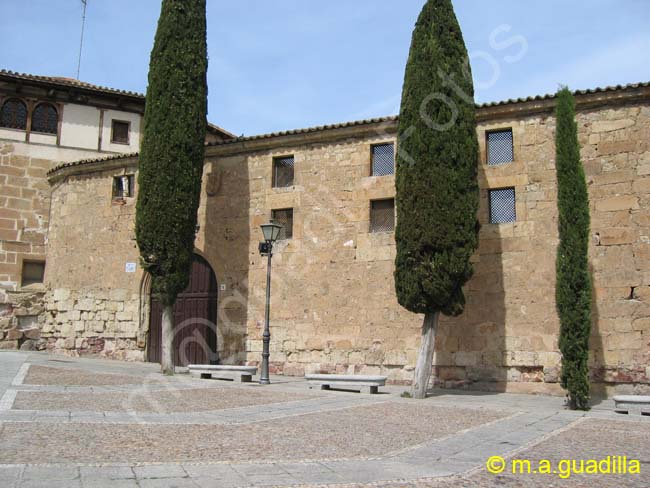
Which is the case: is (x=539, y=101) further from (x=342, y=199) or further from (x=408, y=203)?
(x=342, y=199)

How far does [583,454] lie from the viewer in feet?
18.7

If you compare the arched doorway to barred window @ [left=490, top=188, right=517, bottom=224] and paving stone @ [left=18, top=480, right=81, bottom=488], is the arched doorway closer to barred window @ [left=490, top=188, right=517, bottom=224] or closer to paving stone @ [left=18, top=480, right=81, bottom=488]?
barred window @ [left=490, top=188, right=517, bottom=224]

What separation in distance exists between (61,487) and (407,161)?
817cm

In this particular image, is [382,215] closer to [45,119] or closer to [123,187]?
[123,187]

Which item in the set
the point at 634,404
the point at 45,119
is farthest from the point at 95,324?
the point at 634,404

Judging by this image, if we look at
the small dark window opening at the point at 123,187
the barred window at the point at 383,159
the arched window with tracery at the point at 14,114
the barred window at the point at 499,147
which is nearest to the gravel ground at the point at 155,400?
the barred window at the point at 383,159

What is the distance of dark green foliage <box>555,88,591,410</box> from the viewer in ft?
30.2

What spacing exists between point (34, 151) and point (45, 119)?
1.04 m

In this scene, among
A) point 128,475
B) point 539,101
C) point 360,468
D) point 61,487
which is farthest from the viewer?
point 539,101

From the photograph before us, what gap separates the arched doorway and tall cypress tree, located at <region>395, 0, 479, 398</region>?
5.87 metres

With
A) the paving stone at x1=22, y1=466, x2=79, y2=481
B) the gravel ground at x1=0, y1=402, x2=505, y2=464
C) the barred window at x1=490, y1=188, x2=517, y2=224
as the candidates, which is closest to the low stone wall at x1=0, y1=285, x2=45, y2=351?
the gravel ground at x1=0, y1=402, x2=505, y2=464

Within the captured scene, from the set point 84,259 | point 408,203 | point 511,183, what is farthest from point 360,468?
point 84,259

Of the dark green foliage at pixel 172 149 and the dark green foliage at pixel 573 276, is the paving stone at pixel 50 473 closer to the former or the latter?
the dark green foliage at pixel 573 276

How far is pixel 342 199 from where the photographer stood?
13.4 metres
